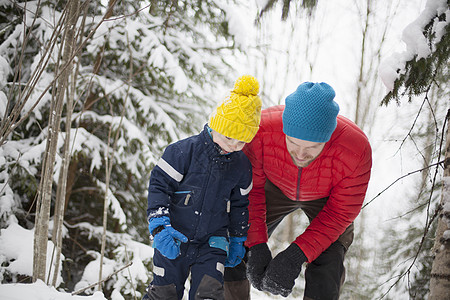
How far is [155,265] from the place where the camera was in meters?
2.00

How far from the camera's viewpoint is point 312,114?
187 centimetres

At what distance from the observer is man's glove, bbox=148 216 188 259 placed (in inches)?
71.7

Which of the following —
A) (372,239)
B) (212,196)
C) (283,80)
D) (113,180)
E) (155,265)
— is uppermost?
(283,80)

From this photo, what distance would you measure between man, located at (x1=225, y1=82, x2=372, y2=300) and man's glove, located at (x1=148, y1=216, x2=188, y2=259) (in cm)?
59

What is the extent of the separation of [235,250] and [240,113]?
89 centimetres

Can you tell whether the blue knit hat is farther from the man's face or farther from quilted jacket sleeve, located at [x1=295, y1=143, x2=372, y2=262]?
quilted jacket sleeve, located at [x1=295, y1=143, x2=372, y2=262]

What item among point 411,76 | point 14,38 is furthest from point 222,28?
point 411,76

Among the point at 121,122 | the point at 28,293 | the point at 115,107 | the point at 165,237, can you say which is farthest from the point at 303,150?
the point at 115,107

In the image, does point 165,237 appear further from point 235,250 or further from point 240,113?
point 240,113

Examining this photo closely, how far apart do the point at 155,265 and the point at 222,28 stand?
4337 mm

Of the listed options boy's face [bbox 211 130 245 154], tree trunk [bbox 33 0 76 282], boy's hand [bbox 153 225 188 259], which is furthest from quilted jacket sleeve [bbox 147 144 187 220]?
tree trunk [bbox 33 0 76 282]

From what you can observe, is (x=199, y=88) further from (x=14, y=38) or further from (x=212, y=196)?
(x=212, y=196)

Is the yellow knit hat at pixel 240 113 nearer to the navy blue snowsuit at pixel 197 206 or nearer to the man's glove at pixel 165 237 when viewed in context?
the navy blue snowsuit at pixel 197 206

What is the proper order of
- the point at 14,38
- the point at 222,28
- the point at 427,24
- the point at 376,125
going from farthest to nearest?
the point at 376,125 → the point at 222,28 → the point at 14,38 → the point at 427,24
